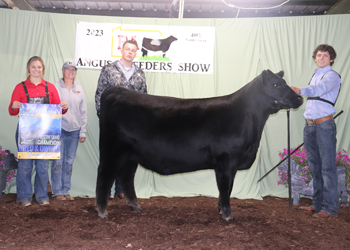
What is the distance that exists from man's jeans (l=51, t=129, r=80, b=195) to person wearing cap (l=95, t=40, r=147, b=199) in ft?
2.61

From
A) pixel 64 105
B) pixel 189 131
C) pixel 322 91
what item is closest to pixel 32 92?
pixel 64 105

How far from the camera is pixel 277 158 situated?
538cm

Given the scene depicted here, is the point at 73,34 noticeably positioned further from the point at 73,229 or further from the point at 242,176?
the point at 242,176

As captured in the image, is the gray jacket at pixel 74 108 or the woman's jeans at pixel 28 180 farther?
the gray jacket at pixel 74 108

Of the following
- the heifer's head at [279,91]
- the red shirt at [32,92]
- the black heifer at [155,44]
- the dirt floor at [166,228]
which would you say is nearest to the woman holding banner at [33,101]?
the red shirt at [32,92]

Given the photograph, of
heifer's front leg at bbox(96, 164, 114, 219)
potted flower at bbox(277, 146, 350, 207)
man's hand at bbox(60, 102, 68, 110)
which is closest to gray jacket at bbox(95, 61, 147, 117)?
man's hand at bbox(60, 102, 68, 110)

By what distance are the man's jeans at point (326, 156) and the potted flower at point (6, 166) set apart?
177 inches

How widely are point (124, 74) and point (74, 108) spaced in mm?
1040

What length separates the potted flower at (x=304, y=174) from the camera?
4.64m

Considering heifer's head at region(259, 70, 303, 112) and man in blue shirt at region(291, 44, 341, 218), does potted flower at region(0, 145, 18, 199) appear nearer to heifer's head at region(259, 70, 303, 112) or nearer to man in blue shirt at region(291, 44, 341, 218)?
heifer's head at region(259, 70, 303, 112)

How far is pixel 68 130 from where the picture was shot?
4727 mm

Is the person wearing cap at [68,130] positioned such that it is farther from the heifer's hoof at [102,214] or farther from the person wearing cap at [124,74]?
the heifer's hoof at [102,214]

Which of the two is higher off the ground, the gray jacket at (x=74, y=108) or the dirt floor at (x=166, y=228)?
the gray jacket at (x=74, y=108)

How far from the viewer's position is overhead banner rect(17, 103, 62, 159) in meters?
4.11
